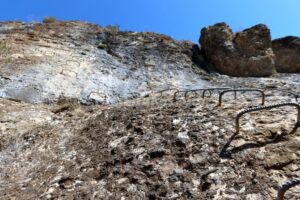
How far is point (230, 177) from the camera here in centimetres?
561

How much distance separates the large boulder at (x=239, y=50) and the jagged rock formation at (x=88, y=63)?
0.95m

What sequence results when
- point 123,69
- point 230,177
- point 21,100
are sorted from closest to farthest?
1. point 230,177
2. point 21,100
3. point 123,69

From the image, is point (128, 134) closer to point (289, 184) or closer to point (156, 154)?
point (156, 154)

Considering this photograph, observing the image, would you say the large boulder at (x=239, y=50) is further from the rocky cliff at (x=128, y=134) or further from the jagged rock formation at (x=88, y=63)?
the rocky cliff at (x=128, y=134)

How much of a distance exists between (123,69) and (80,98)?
2.77 meters

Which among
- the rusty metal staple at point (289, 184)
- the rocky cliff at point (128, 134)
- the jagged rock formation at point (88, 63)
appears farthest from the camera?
the jagged rock formation at point (88, 63)

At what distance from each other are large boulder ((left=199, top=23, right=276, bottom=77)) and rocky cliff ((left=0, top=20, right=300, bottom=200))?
117 cm

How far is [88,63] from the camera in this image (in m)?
14.7

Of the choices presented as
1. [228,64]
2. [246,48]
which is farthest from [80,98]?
[246,48]

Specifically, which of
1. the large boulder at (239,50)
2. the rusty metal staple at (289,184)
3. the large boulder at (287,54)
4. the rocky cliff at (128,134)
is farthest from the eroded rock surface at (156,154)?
the large boulder at (287,54)

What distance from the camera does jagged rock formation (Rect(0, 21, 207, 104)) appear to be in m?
12.8

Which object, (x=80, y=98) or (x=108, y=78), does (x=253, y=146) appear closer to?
(x=80, y=98)

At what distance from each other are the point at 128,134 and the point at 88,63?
7.14m

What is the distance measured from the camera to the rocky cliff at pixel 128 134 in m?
5.84
